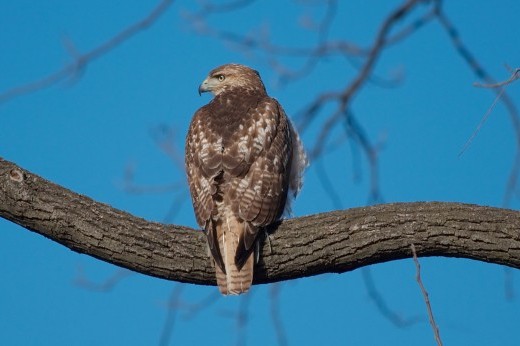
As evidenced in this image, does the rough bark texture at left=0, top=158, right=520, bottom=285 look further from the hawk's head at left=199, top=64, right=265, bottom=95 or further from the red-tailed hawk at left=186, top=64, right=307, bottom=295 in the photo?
the hawk's head at left=199, top=64, right=265, bottom=95

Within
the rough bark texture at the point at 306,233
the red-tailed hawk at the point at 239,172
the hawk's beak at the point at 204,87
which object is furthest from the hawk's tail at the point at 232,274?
the hawk's beak at the point at 204,87

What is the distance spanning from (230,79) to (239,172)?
223 cm

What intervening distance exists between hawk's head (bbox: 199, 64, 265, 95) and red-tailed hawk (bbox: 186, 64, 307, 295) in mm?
711

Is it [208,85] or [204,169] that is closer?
[204,169]

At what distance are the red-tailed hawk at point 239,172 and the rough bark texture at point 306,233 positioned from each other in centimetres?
24

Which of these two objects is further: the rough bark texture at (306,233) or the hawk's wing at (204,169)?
the hawk's wing at (204,169)

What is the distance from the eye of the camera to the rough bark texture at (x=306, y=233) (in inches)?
192

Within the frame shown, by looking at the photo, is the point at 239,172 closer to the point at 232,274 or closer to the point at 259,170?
the point at 259,170

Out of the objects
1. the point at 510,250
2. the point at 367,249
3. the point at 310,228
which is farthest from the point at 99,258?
the point at 510,250

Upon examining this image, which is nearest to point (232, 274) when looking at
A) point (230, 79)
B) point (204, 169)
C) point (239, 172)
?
point (239, 172)

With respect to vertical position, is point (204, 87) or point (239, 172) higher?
point (204, 87)

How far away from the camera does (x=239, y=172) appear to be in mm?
5723

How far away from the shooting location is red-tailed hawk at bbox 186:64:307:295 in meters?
5.29

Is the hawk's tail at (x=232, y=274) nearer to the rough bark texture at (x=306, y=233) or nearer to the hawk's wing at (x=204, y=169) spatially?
the hawk's wing at (x=204, y=169)
